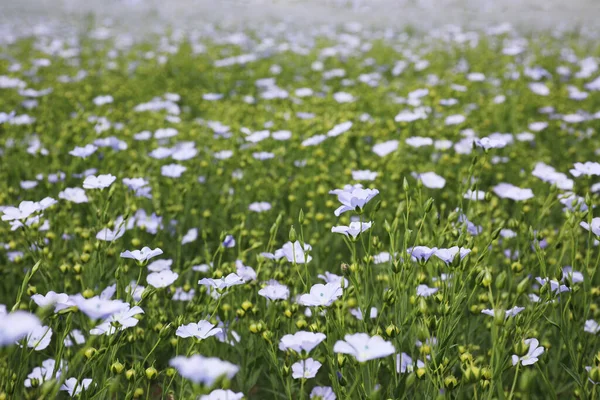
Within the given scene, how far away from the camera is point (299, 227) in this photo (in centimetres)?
243

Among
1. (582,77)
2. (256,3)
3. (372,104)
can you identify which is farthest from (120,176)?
(256,3)

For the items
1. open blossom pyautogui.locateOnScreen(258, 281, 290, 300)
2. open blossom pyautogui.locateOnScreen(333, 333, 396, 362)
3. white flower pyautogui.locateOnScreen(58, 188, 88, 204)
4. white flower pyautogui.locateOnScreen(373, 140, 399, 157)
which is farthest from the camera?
white flower pyautogui.locateOnScreen(373, 140, 399, 157)

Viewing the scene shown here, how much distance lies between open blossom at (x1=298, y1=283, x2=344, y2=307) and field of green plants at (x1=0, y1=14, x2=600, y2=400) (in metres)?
0.01

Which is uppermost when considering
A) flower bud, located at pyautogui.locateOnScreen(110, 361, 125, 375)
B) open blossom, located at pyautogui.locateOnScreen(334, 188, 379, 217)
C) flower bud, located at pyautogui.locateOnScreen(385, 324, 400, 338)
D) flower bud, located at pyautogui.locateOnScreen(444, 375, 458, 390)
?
open blossom, located at pyautogui.locateOnScreen(334, 188, 379, 217)

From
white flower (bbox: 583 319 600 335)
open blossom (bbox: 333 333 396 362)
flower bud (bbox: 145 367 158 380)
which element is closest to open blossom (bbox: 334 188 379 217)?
open blossom (bbox: 333 333 396 362)

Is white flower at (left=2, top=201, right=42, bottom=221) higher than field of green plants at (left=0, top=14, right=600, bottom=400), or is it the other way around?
white flower at (left=2, top=201, right=42, bottom=221)

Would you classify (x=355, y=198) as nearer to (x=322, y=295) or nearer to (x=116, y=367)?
(x=322, y=295)

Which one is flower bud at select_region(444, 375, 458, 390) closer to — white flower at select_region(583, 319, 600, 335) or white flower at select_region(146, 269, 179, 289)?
white flower at select_region(583, 319, 600, 335)

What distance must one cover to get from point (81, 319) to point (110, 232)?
33 centimetres

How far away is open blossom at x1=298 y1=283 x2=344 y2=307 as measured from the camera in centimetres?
122

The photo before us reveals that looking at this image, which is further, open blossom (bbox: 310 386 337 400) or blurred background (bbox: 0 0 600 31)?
blurred background (bbox: 0 0 600 31)

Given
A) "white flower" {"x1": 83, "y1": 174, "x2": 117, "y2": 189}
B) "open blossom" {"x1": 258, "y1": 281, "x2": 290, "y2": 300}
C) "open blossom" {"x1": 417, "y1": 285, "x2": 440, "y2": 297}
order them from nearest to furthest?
"open blossom" {"x1": 258, "y1": 281, "x2": 290, "y2": 300} < "open blossom" {"x1": 417, "y1": 285, "x2": 440, "y2": 297} < "white flower" {"x1": 83, "y1": 174, "x2": 117, "y2": 189}

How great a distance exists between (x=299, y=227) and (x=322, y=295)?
45.5 inches

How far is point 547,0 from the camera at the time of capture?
1170cm
